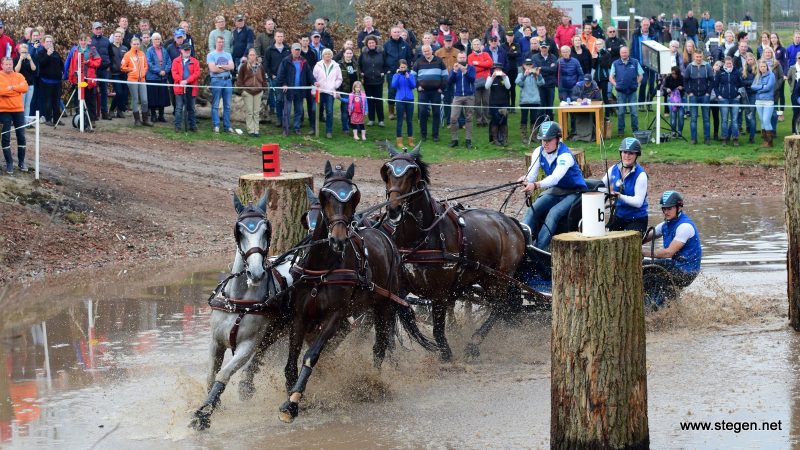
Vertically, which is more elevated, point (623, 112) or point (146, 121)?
point (146, 121)

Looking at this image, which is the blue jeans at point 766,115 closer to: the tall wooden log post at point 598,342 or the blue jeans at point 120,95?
the blue jeans at point 120,95

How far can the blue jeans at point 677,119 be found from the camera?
24.6 meters

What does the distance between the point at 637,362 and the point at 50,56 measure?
1577 centimetres

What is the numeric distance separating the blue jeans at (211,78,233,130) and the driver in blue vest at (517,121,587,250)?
460 inches

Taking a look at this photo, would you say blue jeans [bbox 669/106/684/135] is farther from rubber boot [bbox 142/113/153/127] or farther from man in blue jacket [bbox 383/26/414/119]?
rubber boot [bbox 142/113/153/127]

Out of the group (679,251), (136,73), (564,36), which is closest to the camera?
(679,251)

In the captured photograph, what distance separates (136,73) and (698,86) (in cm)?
1073

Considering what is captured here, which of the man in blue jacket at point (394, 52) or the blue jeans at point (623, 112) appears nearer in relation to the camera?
the man in blue jacket at point (394, 52)

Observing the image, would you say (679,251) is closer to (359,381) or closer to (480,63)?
(359,381)

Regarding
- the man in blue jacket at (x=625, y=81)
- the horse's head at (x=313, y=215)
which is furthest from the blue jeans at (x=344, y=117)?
the horse's head at (x=313, y=215)

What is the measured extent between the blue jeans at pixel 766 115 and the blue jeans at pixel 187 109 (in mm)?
10790

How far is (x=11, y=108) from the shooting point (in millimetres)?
17812

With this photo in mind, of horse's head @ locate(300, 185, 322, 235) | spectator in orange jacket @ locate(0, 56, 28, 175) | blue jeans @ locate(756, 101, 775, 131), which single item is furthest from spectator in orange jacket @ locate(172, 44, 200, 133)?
horse's head @ locate(300, 185, 322, 235)

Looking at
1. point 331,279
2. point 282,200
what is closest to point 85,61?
point 282,200
